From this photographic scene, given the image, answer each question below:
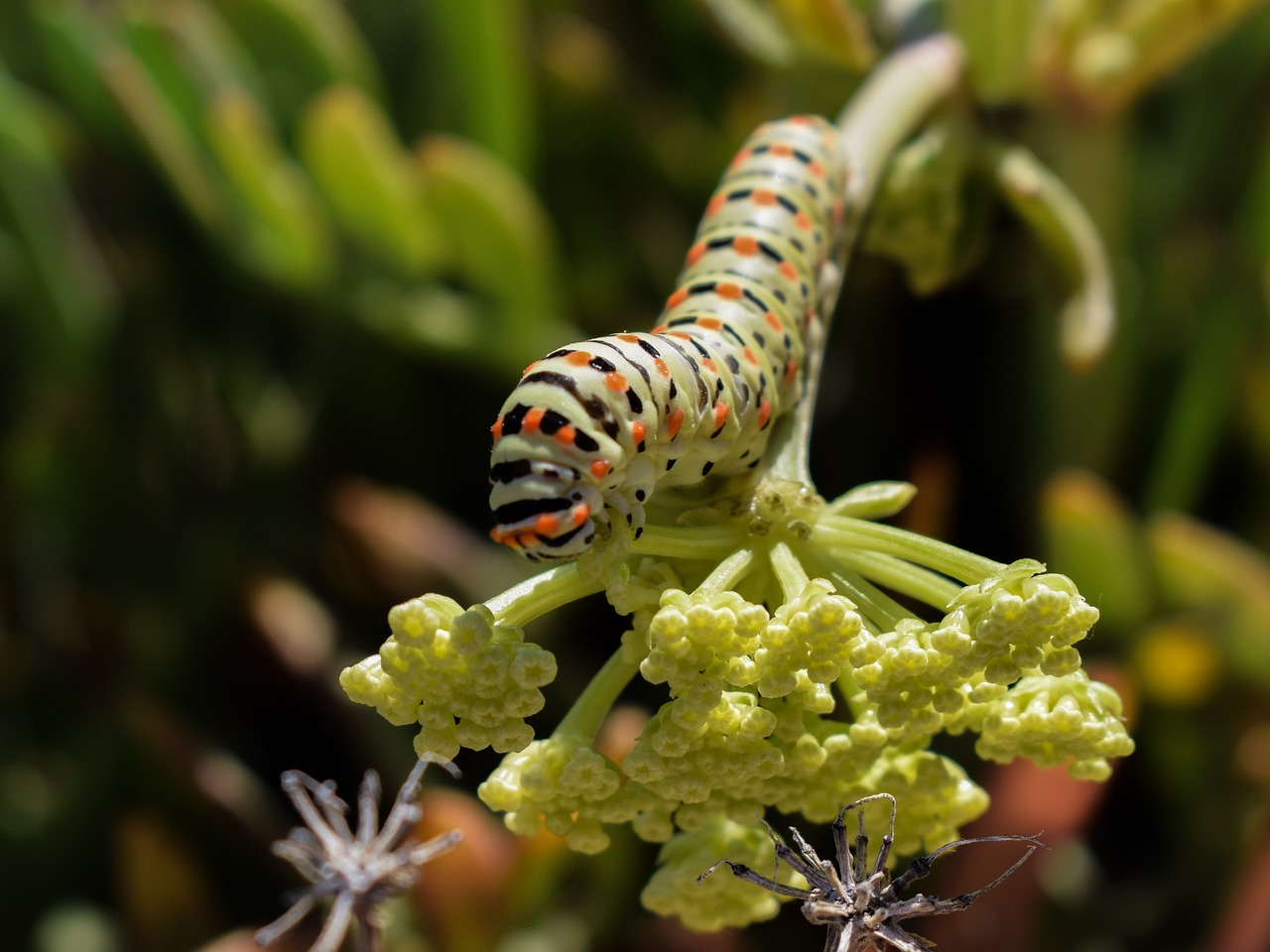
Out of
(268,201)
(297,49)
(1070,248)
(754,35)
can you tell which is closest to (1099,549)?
(1070,248)

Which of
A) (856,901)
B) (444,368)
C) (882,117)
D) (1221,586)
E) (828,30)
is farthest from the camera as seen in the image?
(444,368)

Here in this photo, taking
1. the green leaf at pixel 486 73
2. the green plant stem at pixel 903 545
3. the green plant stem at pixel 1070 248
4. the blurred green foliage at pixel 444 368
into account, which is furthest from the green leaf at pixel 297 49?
the green plant stem at pixel 903 545

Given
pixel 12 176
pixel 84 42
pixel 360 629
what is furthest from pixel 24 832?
pixel 84 42

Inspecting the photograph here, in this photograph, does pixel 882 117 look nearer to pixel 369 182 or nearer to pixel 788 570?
pixel 788 570

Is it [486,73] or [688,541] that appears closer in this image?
[688,541]

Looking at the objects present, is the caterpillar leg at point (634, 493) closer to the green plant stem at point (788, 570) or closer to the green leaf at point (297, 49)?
the green plant stem at point (788, 570)

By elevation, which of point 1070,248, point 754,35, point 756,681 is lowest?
point 756,681

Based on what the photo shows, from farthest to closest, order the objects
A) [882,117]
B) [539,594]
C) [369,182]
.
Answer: [369,182] → [882,117] → [539,594]
